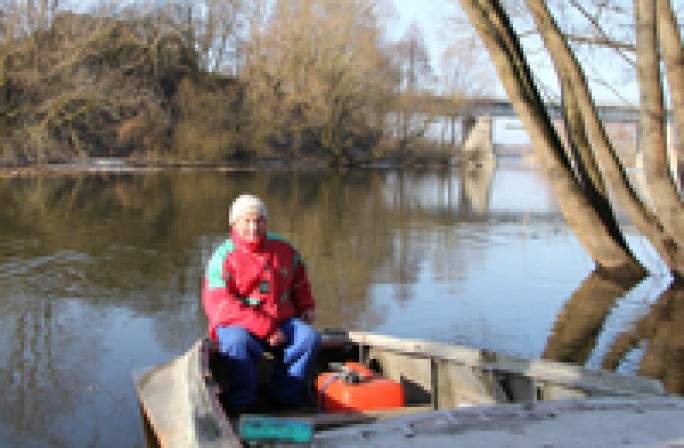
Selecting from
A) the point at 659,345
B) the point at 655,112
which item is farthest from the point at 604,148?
the point at 659,345

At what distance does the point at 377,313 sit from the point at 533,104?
456 centimetres

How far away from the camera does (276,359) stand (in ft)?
17.3

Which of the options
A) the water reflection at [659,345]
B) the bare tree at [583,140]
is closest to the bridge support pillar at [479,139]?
the bare tree at [583,140]

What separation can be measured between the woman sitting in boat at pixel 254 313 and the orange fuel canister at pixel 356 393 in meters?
0.21

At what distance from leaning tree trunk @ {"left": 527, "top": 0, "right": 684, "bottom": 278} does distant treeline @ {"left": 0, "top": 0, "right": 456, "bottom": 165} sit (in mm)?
26989

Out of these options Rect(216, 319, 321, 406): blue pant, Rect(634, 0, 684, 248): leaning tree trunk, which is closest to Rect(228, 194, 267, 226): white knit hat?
Rect(216, 319, 321, 406): blue pant

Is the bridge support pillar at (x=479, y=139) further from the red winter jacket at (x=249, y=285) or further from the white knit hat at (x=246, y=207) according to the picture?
the white knit hat at (x=246, y=207)

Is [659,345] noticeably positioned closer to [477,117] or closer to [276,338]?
[276,338]

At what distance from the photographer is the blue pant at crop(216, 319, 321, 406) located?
4909 mm

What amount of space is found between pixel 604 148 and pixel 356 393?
8367mm

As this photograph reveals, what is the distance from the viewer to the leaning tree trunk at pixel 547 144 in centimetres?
1122

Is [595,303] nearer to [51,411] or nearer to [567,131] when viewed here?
[567,131]

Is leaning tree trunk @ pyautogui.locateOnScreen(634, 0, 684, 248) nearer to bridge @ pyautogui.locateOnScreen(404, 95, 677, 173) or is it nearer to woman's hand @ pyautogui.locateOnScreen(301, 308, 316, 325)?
woman's hand @ pyautogui.locateOnScreen(301, 308, 316, 325)

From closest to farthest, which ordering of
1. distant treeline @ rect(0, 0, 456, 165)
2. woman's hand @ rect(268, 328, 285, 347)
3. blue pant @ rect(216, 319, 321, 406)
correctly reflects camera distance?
1. blue pant @ rect(216, 319, 321, 406)
2. woman's hand @ rect(268, 328, 285, 347)
3. distant treeline @ rect(0, 0, 456, 165)
